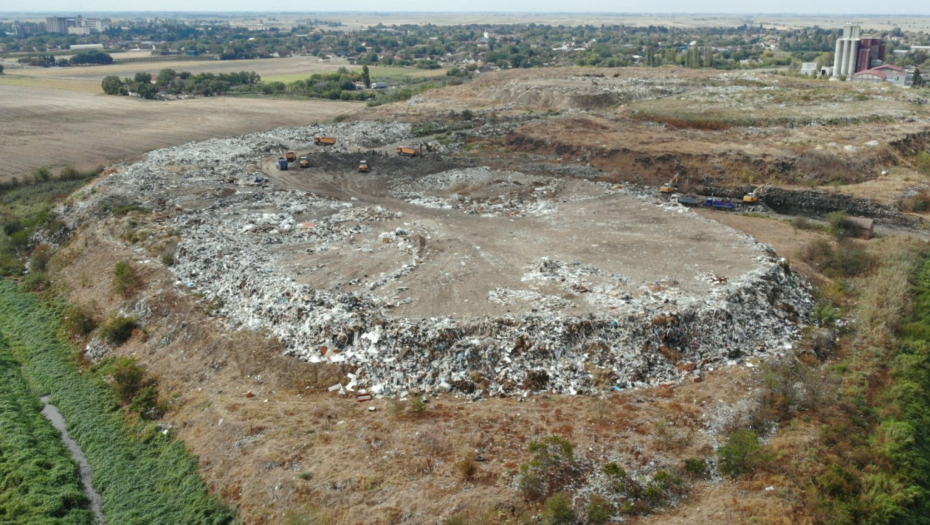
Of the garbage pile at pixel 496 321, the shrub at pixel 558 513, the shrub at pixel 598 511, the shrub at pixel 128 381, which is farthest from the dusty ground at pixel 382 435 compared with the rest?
the shrub at pixel 598 511

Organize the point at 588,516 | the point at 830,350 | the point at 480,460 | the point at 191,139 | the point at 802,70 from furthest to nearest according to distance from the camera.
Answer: the point at 802,70 < the point at 191,139 < the point at 830,350 < the point at 480,460 < the point at 588,516

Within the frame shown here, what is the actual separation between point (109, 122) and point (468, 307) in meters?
44.8

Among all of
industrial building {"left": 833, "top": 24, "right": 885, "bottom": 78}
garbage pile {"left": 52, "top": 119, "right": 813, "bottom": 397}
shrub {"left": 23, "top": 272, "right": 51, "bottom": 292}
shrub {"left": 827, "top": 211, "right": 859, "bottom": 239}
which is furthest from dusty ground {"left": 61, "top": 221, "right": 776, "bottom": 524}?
industrial building {"left": 833, "top": 24, "right": 885, "bottom": 78}

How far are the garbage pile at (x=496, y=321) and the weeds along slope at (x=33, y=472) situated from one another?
17.8 ft

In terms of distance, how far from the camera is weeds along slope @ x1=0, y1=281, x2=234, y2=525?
1336cm

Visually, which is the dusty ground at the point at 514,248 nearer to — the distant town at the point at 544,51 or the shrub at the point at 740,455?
the shrub at the point at 740,455

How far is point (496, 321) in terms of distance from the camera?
17.4 meters

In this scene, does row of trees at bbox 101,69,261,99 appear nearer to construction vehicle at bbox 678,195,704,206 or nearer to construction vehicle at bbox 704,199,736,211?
construction vehicle at bbox 678,195,704,206

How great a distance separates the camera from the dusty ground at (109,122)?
1634 inches

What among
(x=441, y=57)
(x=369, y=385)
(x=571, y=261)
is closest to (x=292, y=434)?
(x=369, y=385)

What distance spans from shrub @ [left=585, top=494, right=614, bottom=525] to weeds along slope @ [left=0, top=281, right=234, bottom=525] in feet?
23.5

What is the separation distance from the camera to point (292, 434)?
47.3ft

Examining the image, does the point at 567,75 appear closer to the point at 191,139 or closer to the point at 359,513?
the point at 191,139

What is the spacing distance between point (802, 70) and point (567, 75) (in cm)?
3099
